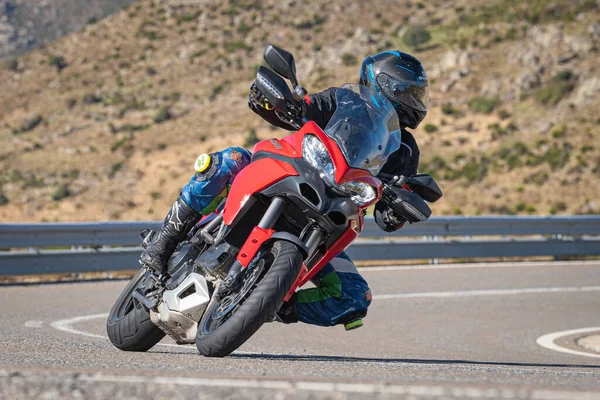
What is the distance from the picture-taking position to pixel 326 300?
5750 millimetres

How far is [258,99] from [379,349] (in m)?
3.60

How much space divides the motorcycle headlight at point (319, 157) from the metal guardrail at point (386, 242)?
6.80 metres

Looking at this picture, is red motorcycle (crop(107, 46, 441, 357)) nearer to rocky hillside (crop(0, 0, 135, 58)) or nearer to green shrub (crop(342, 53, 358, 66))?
green shrub (crop(342, 53, 358, 66))

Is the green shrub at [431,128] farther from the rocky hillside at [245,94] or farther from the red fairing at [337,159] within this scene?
the red fairing at [337,159]

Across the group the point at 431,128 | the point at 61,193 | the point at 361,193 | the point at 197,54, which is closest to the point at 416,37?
the point at 431,128

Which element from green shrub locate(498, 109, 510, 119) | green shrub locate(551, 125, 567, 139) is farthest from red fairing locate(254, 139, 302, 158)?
green shrub locate(498, 109, 510, 119)

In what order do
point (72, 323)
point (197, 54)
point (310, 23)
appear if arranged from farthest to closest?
point (310, 23) < point (197, 54) < point (72, 323)

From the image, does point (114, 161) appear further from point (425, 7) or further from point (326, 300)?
point (326, 300)

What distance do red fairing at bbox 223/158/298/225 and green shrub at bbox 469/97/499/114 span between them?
4489 centimetres

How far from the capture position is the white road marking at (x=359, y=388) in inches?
128

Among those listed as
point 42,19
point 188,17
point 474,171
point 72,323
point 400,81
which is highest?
point 400,81

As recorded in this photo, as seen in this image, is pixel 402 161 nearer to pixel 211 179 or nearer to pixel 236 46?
pixel 211 179

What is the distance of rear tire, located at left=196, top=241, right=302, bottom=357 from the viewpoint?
483 centimetres

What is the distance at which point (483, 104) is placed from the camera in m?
49.3
